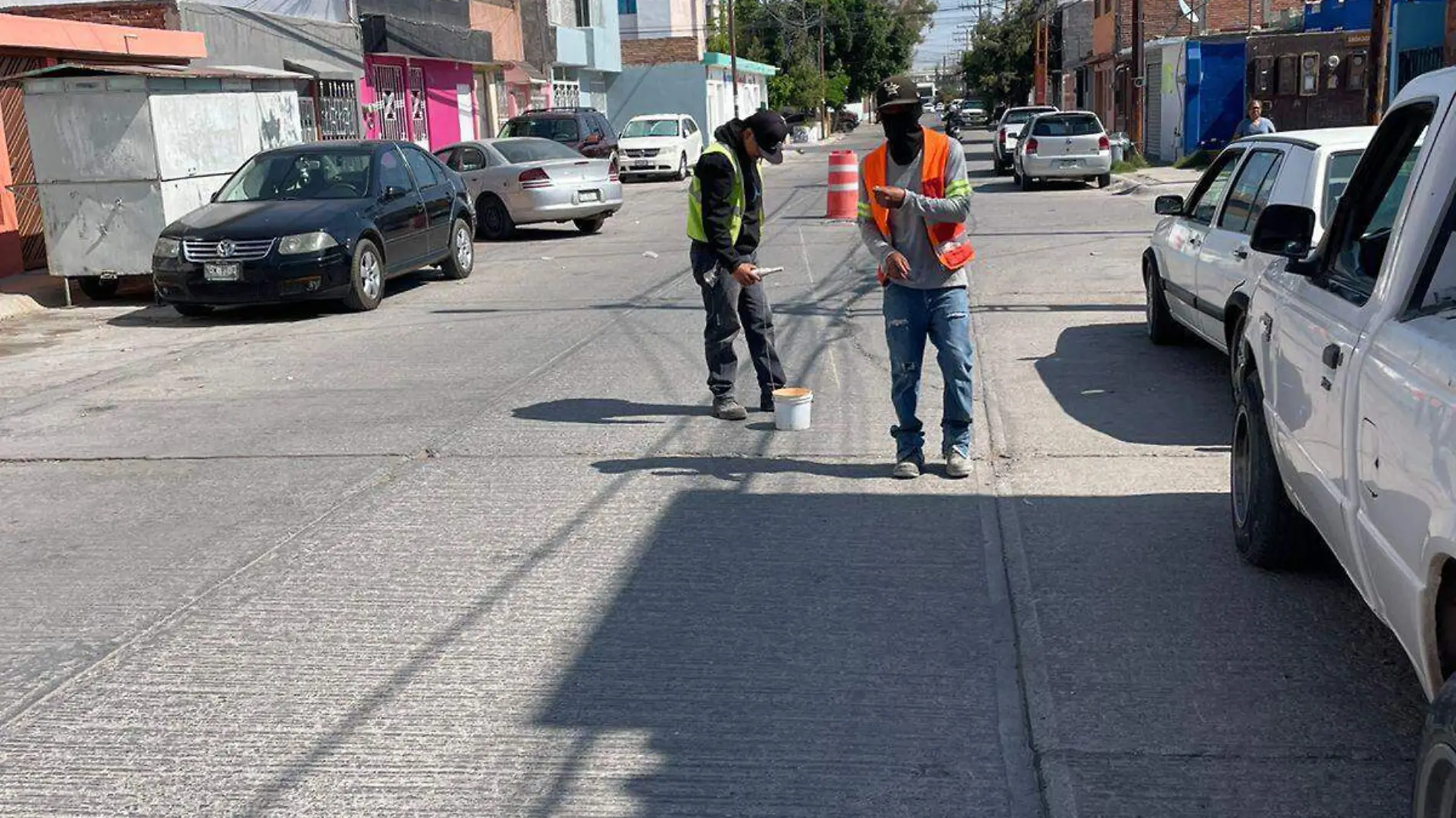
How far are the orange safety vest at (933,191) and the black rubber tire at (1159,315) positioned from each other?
12.9 ft

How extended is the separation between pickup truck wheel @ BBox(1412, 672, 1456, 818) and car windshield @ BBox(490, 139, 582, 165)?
65.9ft

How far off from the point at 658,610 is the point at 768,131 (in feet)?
11.4

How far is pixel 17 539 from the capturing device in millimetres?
6781

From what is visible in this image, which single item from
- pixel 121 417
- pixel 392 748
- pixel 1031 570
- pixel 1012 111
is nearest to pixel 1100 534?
pixel 1031 570

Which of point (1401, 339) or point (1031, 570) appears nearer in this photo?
point (1401, 339)

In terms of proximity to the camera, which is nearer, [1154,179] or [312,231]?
[312,231]

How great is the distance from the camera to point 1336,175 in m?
7.96

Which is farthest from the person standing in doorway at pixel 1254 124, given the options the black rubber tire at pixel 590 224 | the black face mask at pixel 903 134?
the black face mask at pixel 903 134

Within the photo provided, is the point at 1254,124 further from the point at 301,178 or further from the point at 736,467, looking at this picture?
the point at 736,467

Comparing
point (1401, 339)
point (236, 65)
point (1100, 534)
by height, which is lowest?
point (1100, 534)

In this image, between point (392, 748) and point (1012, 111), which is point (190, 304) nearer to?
point (392, 748)

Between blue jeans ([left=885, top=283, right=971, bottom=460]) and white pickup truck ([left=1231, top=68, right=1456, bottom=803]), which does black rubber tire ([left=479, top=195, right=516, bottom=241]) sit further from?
white pickup truck ([left=1231, top=68, right=1456, bottom=803])

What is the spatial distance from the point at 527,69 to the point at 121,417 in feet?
122

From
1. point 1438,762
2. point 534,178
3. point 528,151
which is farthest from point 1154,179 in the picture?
point 1438,762
